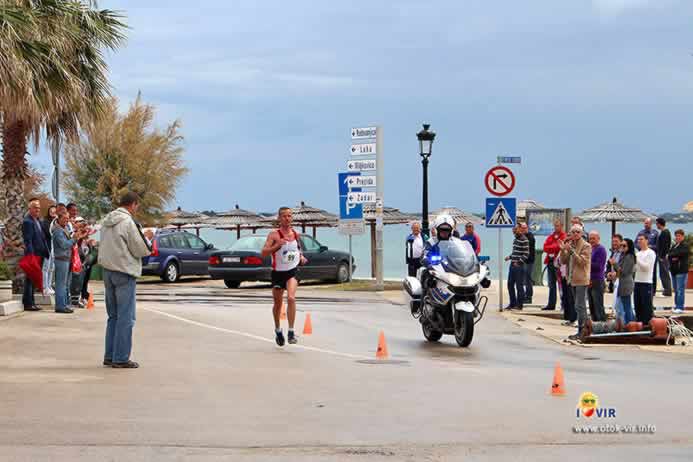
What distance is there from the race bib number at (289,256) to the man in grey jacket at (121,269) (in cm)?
313

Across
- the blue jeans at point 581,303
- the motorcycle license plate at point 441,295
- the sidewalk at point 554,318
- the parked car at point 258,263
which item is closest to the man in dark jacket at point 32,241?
the motorcycle license plate at point 441,295

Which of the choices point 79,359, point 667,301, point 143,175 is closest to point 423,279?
point 79,359

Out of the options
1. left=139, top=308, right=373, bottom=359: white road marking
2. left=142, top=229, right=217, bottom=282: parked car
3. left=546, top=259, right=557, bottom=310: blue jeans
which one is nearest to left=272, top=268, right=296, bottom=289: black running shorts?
left=139, top=308, right=373, bottom=359: white road marking

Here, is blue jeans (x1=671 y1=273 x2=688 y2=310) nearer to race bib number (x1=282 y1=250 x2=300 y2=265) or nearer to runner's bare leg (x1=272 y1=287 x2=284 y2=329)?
race bib number (x1=282 y1=250 x2=300 y2=265)

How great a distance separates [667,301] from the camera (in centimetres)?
2736

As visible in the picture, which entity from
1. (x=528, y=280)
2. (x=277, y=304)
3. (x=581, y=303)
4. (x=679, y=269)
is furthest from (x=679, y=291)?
(x=277, y=304)

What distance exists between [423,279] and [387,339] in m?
1.36

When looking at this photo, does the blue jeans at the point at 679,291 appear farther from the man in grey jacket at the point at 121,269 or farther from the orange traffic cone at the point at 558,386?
the man in grey jacket at the point at 121,269

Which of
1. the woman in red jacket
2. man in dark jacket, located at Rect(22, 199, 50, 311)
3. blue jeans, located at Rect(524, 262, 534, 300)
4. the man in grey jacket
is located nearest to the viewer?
the man in grey jacket

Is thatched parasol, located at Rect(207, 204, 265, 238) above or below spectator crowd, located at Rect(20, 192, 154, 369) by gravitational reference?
above

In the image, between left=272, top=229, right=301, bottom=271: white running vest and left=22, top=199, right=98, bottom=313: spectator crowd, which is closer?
left=272, top=229, right=301, bottom=271: white running vest

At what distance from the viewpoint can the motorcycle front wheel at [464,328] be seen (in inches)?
635

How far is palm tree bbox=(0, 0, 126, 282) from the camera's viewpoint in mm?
17109

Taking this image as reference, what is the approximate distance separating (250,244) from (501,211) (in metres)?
10.7
